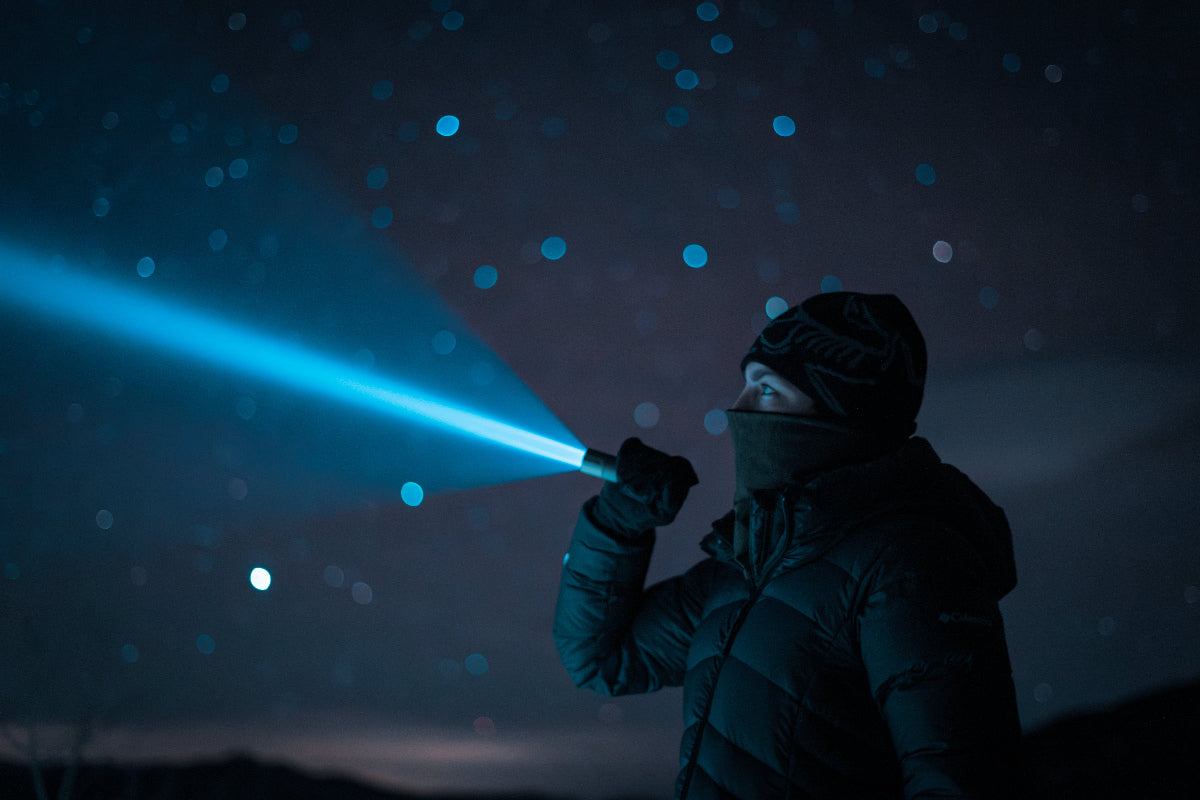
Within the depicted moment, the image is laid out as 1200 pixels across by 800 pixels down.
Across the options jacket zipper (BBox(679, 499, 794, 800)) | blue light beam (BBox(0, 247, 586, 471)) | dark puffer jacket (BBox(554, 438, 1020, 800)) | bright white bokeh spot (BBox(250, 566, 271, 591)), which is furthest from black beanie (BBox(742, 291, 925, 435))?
bright white bokeh spot (BBox(250, 566, 271, 591))

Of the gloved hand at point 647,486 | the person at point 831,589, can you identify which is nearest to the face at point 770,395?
the person at point 831,589

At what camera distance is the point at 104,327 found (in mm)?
7344

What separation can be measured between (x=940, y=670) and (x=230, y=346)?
7483 mm

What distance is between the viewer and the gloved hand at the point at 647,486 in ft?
6.39

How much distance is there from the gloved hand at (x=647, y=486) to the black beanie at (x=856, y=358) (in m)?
Result: 0.39

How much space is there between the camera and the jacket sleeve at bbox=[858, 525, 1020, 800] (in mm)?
1188

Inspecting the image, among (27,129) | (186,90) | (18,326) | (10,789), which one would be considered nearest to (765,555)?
(186,90)

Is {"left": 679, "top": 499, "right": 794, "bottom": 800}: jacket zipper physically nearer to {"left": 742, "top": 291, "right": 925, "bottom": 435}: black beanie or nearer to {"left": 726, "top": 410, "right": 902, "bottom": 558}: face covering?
{"left": 726, "top": 410, "right": 902, "bottom": 558}: face covering

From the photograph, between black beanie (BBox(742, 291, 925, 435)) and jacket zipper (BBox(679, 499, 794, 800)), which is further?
black beanie (BBox(742, 291, 925, 435))

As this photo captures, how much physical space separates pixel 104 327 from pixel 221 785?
1036 centimetres

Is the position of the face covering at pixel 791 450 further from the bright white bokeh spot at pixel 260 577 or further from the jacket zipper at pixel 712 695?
the bright white bokeh spot at pixel 260 577

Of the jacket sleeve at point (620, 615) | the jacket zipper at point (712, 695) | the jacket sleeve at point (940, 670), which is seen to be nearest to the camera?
the jacket sleeve at point (940, 670)

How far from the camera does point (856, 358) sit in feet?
5.83

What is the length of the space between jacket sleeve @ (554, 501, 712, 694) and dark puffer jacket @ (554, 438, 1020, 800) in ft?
1.20
